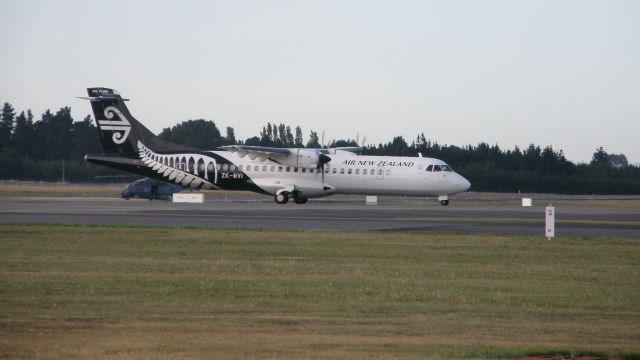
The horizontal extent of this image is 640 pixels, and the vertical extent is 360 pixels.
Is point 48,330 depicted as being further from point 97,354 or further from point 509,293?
point 509,293

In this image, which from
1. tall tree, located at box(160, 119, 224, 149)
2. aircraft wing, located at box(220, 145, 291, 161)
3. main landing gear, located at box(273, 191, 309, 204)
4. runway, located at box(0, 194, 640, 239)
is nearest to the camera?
runway, located at box(0, 194, 640, 239)

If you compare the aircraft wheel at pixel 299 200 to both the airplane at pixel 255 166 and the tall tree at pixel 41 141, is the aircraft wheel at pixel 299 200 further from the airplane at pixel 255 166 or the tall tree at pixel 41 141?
the tall tree at pixel 41 141

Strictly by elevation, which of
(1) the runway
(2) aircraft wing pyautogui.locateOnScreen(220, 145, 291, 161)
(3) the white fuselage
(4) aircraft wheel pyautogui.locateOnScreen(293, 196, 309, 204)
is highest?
(2) aircraft wing pyautogui.locateOnScreen(220, 145, 291, 161)

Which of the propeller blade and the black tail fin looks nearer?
the propeller blade

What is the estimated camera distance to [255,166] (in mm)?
56812

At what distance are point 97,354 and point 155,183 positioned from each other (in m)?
53.9

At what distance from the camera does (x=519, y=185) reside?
9600 centimetres

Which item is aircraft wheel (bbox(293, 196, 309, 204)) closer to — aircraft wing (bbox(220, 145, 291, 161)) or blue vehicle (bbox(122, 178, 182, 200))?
aircraft wing (bbox(220, 145, 291, 161))

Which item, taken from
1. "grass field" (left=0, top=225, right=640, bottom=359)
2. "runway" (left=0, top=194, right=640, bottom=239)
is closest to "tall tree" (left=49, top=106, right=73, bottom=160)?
"runway" (left=0, top=194, right=640, bottom=239)

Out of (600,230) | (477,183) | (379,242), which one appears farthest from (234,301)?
(477,183)

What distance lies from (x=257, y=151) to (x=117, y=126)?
8.61 meters

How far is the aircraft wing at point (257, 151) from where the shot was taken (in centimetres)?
5500

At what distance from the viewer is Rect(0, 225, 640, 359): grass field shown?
37.7ft

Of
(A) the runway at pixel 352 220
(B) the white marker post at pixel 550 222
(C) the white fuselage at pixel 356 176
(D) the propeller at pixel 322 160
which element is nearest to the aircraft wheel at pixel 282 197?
(C) the white fuselage at pixel 356 176
